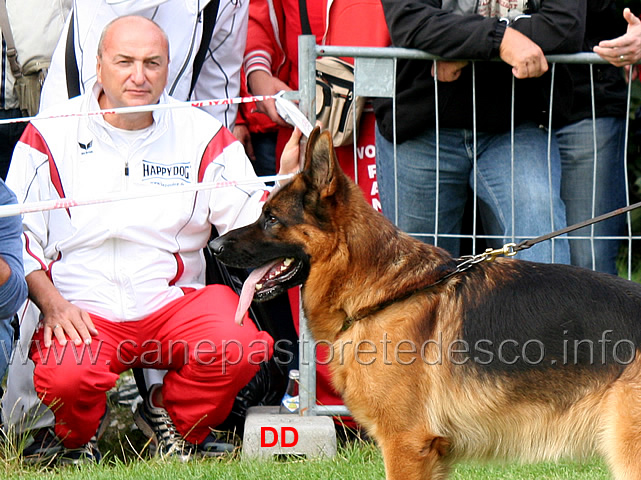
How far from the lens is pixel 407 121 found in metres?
4.36

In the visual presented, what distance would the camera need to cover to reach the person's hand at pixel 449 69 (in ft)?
13.9

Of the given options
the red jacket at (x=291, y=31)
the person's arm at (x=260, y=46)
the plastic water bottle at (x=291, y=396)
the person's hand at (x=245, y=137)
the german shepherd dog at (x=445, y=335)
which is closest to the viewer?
the german shepherd dog at (x=445, y=335)

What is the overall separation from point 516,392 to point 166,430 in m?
1.98

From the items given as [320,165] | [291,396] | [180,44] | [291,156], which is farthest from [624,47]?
[291,396]

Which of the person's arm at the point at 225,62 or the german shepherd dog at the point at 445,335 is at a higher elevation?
the person's arm at the point at 225,62

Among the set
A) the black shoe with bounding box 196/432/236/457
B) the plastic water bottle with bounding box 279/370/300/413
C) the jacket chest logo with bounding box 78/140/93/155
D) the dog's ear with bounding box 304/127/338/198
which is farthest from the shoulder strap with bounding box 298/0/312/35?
the black shoe with bounding box 196/432/236/457

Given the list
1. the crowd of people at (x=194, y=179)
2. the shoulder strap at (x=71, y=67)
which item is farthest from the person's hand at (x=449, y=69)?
the shoulder strap at (x=71, y=67)

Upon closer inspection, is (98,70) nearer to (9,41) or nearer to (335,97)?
(9,41)

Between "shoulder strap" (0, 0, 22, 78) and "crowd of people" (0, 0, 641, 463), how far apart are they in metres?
0.45

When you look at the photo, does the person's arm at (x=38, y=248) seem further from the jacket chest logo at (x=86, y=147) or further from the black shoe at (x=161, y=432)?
the black shoe at (x=161, y=432)

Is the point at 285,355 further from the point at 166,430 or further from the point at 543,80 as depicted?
the point at 543,80

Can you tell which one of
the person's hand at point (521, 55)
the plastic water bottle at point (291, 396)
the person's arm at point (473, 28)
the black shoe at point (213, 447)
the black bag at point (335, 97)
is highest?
the person's arm at point (473, 28)

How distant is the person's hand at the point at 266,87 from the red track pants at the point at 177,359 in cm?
110

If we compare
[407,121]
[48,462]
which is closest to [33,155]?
[48,462]
